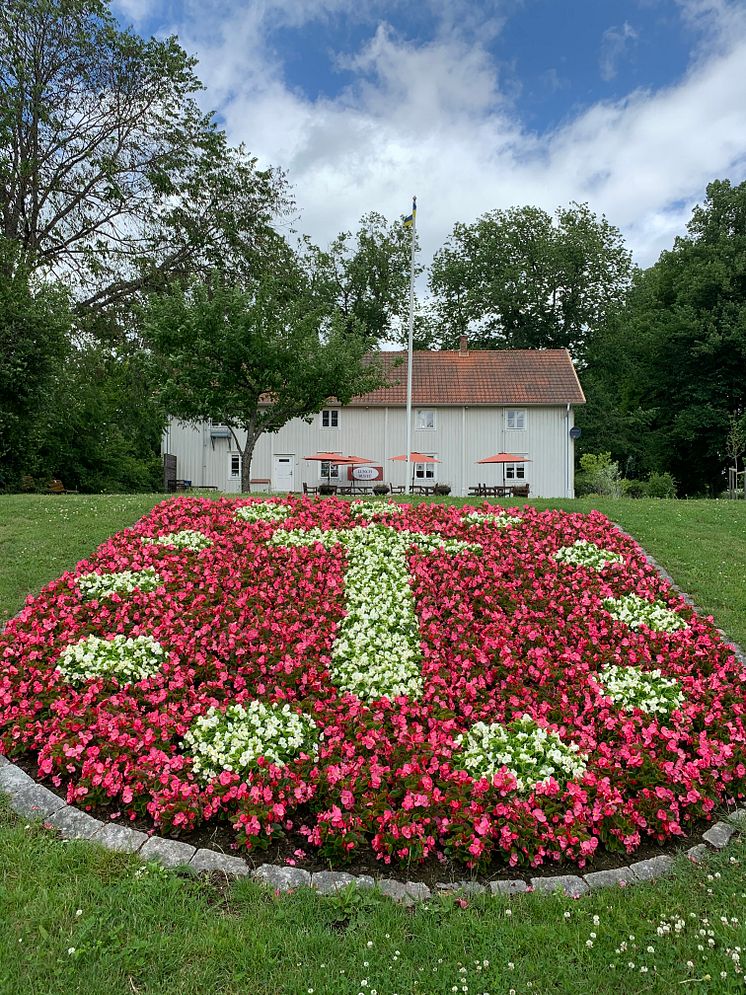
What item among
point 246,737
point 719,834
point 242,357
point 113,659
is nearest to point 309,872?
point 246,737

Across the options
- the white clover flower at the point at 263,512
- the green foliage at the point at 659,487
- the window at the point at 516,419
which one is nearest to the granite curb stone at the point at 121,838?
the white clover flower at the point at 263,512

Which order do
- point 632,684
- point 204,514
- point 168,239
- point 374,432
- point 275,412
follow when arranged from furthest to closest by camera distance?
point 374,432, point 168,239, point 275,412, point 204,514, point 632,684

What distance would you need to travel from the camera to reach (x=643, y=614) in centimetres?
677

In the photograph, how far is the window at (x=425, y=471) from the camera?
3100 cm

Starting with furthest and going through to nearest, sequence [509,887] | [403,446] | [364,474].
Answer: [403,446], [364,474], [509,887]

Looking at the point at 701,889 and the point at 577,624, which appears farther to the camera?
the point at 577,624

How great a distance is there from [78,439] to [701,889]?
88.4ft

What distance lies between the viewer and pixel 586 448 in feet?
128

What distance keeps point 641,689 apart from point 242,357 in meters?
16.2

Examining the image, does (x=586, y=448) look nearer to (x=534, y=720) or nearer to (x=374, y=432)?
(x=374, y=432)

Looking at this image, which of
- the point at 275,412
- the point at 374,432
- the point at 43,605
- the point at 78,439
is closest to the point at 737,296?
the point at 374,432

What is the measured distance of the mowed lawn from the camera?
2.84 metres

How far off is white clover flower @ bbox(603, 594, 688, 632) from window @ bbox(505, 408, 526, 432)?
24511 millimetres

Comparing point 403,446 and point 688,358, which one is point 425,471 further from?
point 688,358
